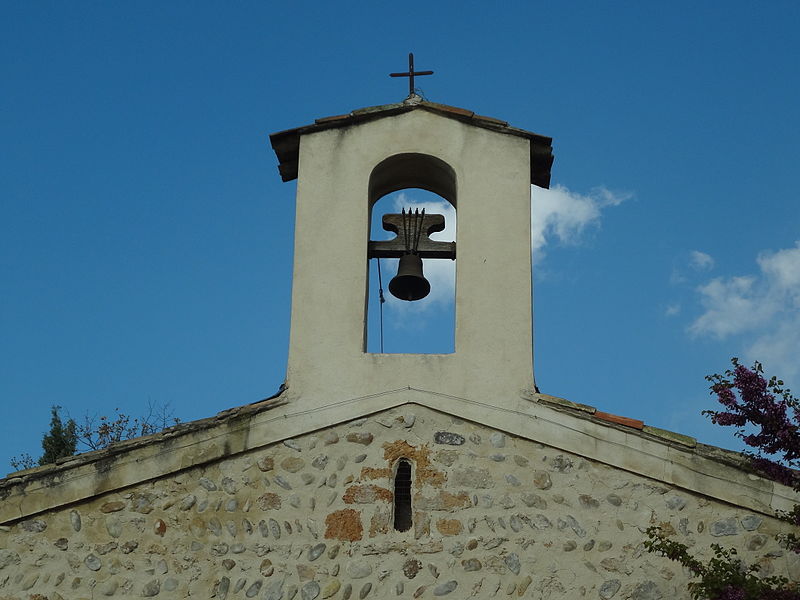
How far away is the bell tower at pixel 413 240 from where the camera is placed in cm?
934

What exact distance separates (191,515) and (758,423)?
3.97 meters

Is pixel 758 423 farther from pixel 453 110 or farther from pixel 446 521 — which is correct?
pixel 453 110

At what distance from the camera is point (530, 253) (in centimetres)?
984

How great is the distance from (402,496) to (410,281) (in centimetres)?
223

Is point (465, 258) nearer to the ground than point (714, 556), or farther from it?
farther from it

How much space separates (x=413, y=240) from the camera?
10469 mm

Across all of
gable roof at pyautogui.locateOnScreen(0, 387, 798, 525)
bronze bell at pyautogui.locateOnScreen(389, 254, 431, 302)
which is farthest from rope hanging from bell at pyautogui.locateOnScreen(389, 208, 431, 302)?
gable roof at pyautogui.locateOnScreen(0, 387, 798, 525)

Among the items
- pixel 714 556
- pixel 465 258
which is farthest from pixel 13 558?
pixel 714 556

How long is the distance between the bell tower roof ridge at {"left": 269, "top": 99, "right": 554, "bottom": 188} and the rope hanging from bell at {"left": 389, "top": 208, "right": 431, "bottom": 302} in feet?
2.82

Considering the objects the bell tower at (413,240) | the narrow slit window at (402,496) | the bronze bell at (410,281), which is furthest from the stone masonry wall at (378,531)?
the bronze bell at (410,281)

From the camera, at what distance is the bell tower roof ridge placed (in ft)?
33.9

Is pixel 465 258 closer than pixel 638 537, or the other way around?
pixel 638 537

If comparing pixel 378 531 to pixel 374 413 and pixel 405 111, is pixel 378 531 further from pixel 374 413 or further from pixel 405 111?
pixel 405 111

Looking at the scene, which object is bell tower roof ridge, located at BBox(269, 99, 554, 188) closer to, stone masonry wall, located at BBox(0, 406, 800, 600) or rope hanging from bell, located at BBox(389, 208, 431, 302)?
rope hanging from bell, located at BBox(389, 208, 431, 302)
